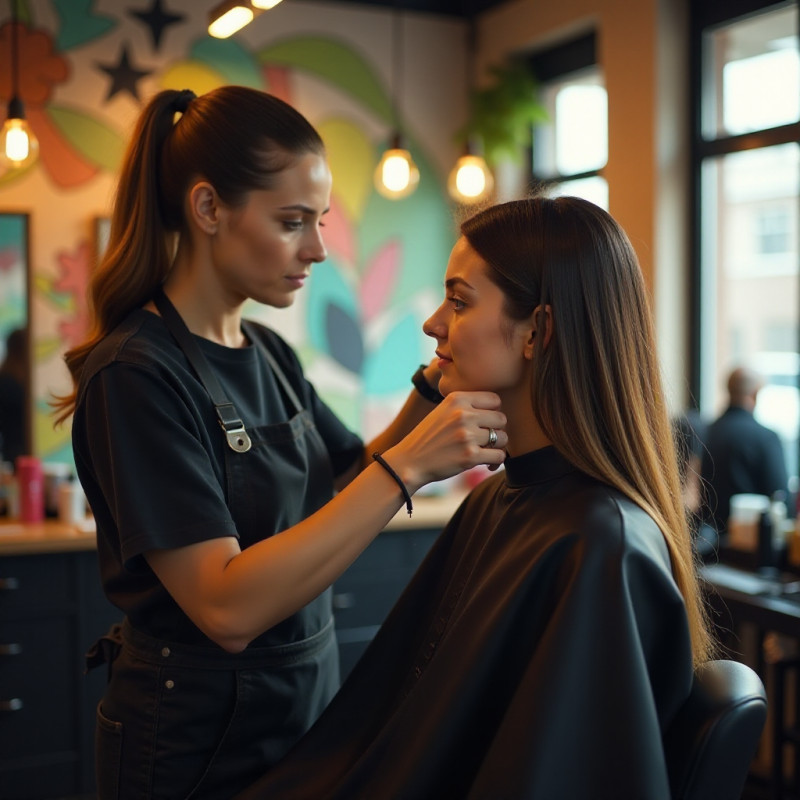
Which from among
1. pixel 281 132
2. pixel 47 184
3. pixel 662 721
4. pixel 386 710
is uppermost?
pixel 47 184

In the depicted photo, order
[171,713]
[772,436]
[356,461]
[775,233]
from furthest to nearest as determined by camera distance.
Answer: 1. [775,233]
2. [772,436]
3. [356,461]
4. [171,713]

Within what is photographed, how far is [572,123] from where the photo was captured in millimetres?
4934

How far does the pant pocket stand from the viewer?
1.58 meters

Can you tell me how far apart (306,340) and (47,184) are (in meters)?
1.29

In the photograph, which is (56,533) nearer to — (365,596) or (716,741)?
(365,596)

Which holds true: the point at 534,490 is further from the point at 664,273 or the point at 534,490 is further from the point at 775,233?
the point at 775,233

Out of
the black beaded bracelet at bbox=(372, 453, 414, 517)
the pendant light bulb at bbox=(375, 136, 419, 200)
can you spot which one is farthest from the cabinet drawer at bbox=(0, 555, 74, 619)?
the black beaded bracelet at bbox=(372, 453, 414, 517)

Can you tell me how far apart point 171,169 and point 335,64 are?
326cm

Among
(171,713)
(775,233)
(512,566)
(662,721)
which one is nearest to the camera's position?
(662,721)

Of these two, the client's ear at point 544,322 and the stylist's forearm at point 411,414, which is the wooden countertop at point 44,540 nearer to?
the stylist's forearm at point 411,414

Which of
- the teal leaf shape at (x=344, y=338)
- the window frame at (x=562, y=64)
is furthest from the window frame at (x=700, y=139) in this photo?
the teal leaf shape at (x=344, y=338)

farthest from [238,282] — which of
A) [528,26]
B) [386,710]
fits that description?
[528,26]

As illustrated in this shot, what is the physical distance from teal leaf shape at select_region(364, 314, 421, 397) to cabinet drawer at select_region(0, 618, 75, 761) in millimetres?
1923

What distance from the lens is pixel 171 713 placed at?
5.07ft
